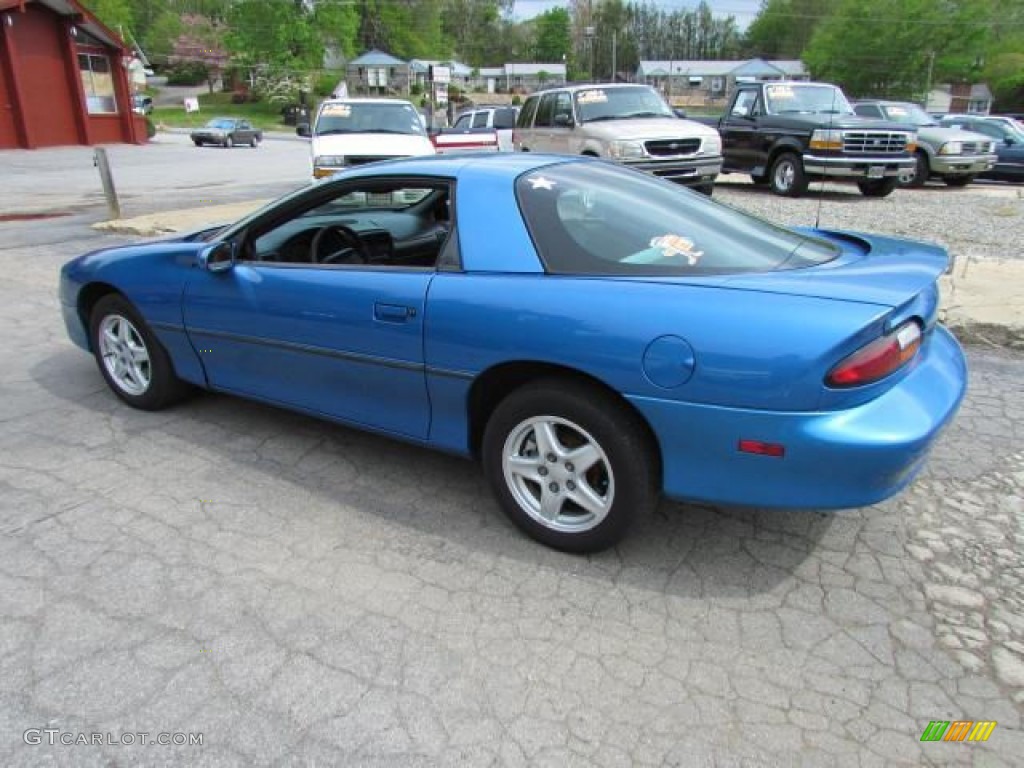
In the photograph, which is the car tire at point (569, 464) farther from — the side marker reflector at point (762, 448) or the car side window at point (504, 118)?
the car side window at point (504, 118)

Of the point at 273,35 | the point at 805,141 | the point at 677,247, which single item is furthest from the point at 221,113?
the point at 677,247

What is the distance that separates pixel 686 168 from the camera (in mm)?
10969

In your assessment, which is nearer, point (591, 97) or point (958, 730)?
point (958, 730)

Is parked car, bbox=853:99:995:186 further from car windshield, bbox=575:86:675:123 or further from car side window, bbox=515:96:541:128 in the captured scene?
car side window, bbox=515:96:541:128

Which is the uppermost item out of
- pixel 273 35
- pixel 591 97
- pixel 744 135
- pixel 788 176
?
pixel 273 35

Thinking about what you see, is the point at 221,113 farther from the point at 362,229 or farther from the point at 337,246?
the point at 337,246

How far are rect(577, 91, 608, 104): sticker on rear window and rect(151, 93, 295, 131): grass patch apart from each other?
48.9 metres

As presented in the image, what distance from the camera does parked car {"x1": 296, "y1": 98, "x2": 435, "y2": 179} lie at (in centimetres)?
1081

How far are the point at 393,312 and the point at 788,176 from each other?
11873 mm

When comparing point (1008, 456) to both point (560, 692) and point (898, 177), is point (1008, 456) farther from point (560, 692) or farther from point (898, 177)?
point (898, 177)

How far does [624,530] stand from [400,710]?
3.33 ft

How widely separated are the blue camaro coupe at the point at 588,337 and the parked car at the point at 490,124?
1097 cm

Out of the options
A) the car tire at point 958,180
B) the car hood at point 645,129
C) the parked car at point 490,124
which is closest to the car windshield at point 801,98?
the car hood at point 645,129

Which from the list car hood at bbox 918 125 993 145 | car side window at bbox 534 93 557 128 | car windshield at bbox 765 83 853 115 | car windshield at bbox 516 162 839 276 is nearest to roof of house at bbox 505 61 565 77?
car hood at bbox 918 125 993 145
